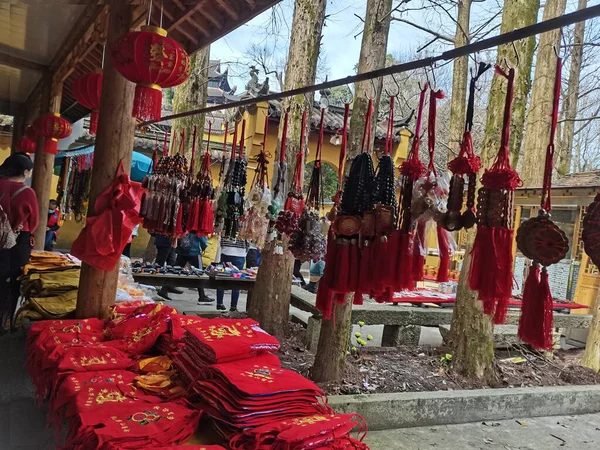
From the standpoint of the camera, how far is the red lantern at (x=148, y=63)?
9.41ft

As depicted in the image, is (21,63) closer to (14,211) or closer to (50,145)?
(50,145)

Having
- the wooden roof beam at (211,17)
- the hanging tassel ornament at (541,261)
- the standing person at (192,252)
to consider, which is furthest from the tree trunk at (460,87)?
the hanging tassel ornament at (541,261)

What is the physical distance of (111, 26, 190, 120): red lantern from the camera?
2.87 meters

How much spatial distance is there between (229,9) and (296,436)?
3143 millimetres

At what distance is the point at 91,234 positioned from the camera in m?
3.19

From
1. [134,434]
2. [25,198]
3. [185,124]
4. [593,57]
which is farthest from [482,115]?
[134,434]

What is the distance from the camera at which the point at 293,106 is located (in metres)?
5.09

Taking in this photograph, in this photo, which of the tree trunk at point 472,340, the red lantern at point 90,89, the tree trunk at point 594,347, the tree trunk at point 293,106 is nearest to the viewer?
the tree trunk at point 472,340

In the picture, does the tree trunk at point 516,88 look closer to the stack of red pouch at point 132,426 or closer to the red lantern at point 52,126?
the stack of red pouch at point 132,426

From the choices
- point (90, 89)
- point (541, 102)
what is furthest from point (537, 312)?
point (541, 102)

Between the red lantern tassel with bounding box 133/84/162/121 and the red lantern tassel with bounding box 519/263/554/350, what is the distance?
2389mm

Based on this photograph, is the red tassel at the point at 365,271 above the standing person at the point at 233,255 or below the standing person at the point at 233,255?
above

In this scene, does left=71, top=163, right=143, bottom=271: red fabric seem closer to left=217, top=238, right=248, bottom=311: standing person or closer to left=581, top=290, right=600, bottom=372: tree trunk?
left=217, top=238, right=248, bottom=311: standing person

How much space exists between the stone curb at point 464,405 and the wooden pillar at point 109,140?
74.7 inches
